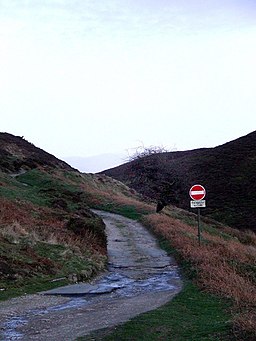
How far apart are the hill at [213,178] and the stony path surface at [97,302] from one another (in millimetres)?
26412

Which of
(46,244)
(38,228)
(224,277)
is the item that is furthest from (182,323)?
(38,228)

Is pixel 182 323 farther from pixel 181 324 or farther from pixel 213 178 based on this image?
pixel 213 178

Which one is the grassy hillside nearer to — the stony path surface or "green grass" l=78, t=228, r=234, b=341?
"green grass" l=78, t=228, r=234, b=341

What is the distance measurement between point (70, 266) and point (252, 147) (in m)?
71.2

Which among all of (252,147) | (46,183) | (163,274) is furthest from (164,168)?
(163,274)

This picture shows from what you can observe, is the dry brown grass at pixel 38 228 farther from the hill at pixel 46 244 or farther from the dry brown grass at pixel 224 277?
the dry brown grass at pixel 224 277

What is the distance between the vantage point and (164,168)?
192ft

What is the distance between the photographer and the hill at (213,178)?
5756cm

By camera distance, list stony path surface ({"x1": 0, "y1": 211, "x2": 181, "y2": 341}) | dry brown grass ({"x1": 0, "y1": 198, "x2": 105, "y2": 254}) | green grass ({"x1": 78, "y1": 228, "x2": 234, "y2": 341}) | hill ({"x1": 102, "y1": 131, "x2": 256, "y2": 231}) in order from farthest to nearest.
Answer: hill ({"x1": 102, "y1": 131, "x2": 256, "y2": 231})
dry brown grass ({"x1": 0, "y1": 198, "x2": 105, "y2": 254})
stony path surface ({"x1": 0, "y1": 211, "x2": 181, "y2": 341})
green grass ({"x1": 78, "y1": 228, "x2": 234, "y2": 341})

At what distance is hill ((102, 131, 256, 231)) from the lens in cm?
5756

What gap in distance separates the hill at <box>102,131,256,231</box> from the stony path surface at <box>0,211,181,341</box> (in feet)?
86.7

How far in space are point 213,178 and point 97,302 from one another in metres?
63.6

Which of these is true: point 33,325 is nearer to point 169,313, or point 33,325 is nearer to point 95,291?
point 169,313

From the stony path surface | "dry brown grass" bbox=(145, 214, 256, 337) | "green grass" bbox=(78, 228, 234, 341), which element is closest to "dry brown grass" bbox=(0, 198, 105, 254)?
the stony path surface
